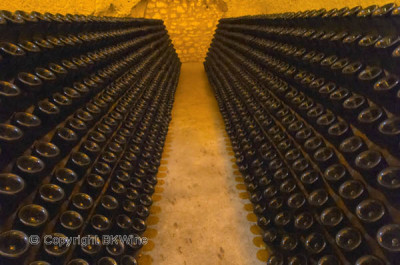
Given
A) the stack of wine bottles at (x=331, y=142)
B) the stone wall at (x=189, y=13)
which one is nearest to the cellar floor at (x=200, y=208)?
the stack of wine bottles at (x=331, y=142)

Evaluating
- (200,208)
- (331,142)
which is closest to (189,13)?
(200,208)

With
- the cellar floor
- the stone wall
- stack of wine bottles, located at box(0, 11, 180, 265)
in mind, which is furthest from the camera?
the stone wall

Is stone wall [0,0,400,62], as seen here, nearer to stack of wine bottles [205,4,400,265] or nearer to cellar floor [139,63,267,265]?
cellar floor [139,63,267,265]

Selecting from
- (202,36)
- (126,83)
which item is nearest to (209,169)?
(126,83)

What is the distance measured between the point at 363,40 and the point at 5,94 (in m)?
1.64

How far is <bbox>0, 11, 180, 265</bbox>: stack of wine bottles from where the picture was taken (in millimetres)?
1202

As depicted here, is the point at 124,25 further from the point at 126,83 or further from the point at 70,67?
the point at 70,67

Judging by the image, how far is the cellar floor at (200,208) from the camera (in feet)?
6.95

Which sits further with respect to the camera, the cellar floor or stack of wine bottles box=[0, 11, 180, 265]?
the cellar floor

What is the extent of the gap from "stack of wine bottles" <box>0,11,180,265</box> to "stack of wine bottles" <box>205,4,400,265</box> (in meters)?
0.98

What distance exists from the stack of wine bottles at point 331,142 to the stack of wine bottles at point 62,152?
98cm

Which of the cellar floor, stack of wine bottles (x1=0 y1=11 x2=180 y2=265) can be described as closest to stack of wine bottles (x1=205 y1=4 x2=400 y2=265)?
the cellar floor

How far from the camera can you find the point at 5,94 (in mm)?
1238

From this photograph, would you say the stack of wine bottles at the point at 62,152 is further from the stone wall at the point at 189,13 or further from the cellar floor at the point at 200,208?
the stone wall at the point at 189,13
